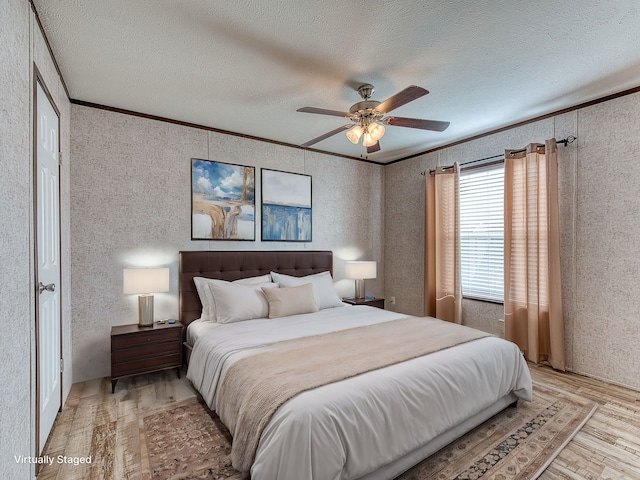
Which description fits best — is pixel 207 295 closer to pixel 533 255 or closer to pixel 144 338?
pixel 144 338

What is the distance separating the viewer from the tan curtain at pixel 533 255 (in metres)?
3.19

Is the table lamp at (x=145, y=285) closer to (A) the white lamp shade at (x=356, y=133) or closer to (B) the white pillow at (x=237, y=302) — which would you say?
(B) the white pillow at (x=237, y=302)

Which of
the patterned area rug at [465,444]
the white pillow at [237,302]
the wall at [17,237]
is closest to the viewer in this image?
the wall at [17,237]

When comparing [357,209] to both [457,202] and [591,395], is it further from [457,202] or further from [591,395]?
[591,395]

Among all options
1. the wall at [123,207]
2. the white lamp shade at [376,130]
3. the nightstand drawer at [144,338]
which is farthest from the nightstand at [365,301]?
the white lamp shade at [376,130]

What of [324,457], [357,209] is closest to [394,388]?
[324,457]

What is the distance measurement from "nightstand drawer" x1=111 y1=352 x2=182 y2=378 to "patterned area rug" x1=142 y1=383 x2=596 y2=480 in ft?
1.69

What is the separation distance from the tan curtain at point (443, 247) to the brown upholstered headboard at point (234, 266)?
1451mm

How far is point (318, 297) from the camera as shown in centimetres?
369

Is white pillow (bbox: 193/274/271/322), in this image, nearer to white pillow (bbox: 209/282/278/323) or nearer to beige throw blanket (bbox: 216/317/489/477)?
white pillow (bbox: 209/282/278/323)

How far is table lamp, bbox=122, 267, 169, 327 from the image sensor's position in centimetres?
290

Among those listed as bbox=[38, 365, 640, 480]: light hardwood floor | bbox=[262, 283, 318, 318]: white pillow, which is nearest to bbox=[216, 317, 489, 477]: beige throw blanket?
bbox=[38, 365, 640, 480]: light hardwood floor

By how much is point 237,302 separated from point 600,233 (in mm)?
3556

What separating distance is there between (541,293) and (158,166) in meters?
4.30
